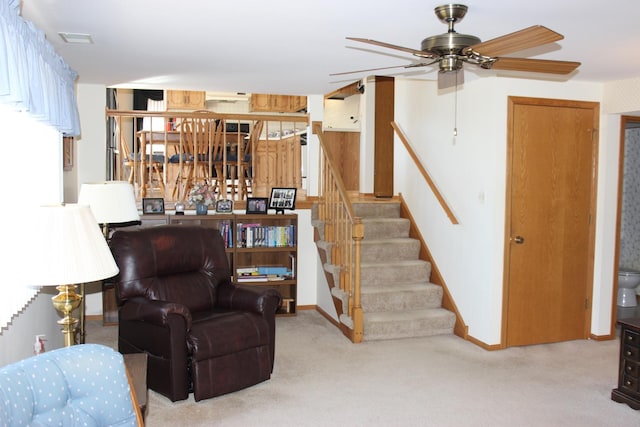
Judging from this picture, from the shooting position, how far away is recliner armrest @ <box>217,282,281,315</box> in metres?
3.97

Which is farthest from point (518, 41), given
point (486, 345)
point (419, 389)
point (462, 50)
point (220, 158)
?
point (220, 158)

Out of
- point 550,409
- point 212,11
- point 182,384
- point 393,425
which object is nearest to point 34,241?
point 212,11

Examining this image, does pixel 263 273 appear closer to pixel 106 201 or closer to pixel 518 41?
pixel 106 201

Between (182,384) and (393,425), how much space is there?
1.34 m

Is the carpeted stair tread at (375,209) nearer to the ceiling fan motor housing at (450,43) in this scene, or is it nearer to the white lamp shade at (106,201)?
the white lamp shade at (106,201)

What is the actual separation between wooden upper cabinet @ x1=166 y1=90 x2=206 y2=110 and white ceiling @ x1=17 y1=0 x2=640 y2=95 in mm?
4007

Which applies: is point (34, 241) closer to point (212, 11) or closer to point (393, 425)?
point (212, 11)

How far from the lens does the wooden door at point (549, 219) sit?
460 centimetres

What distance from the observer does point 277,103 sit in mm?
9367

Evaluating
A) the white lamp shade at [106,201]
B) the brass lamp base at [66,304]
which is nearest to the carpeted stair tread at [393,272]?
the white lamp shade at [106,201]

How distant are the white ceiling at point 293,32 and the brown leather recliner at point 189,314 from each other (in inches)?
52.8

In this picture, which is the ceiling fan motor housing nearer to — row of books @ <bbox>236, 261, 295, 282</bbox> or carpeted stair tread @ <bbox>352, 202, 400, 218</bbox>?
carpeted stair tread @ <bbox>352, 202, 400, 218</bbox>

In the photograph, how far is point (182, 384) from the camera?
349cm

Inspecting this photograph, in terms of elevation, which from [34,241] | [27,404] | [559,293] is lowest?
[559,293]
